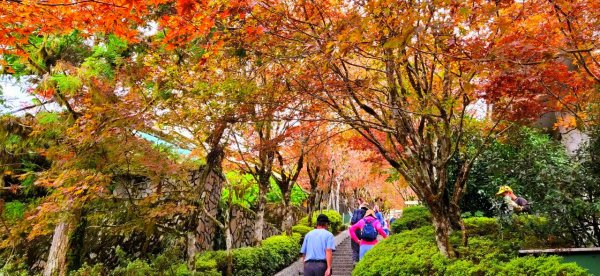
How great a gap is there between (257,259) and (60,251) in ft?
15.0

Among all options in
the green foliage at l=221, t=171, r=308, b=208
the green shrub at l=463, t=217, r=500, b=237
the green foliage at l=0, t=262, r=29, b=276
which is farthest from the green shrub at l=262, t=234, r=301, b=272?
the green foliage at l=0, t=262, r=29, b=276

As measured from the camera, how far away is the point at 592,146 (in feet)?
21.1

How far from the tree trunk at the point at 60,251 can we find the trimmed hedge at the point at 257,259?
96.6 inches

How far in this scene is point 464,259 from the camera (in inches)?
237

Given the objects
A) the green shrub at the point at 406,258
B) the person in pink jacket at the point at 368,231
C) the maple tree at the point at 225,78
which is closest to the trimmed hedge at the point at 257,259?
the maple tree at the point at 225,78

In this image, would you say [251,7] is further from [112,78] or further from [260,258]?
[260,258]

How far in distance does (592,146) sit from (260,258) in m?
7.82

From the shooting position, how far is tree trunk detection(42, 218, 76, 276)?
6.52 m

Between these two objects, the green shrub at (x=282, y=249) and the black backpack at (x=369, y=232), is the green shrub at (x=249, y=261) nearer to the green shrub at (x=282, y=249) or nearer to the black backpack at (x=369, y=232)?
the green shrub at (x=282, y=249)

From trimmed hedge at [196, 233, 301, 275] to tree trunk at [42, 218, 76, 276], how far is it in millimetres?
2453

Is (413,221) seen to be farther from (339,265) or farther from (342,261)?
(342,261)

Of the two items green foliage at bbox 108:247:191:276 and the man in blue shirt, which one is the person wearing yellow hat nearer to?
the man in blue shirt

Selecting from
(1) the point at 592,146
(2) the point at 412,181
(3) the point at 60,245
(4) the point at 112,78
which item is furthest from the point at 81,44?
(1) the point at 592,146

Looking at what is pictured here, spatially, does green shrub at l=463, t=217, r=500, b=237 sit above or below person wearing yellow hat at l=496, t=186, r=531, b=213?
below
